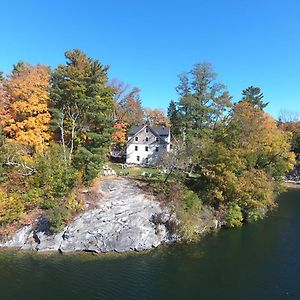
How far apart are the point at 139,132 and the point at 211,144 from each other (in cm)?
2336

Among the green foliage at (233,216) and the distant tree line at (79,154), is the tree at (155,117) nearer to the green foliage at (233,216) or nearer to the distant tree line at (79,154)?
the distant tree line at (79,154)

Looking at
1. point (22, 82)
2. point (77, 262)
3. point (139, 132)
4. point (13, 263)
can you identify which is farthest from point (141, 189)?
point (139, 132)

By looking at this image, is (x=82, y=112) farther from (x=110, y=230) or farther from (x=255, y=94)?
(x=255, y=94)

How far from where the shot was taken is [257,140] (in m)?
39.8

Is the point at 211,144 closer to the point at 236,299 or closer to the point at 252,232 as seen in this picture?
the point at 252,232

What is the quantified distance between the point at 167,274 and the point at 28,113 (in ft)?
79.4

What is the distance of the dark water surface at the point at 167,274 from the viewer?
2027 cm

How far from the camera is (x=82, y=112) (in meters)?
36.6

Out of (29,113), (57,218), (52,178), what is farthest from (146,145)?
(57,218)

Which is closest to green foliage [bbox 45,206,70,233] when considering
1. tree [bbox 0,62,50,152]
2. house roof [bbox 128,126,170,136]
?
tree [bbox 0,62,50,152]

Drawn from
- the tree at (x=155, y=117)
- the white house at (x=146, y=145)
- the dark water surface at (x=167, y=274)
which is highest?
the tree at (x=155, y=117)

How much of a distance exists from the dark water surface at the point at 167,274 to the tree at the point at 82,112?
36.2ft

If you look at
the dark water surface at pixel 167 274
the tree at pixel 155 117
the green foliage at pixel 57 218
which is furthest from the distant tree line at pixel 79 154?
the tree at pixel 155 117

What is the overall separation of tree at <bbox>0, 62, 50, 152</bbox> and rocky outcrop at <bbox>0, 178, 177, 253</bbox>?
9.71 m
